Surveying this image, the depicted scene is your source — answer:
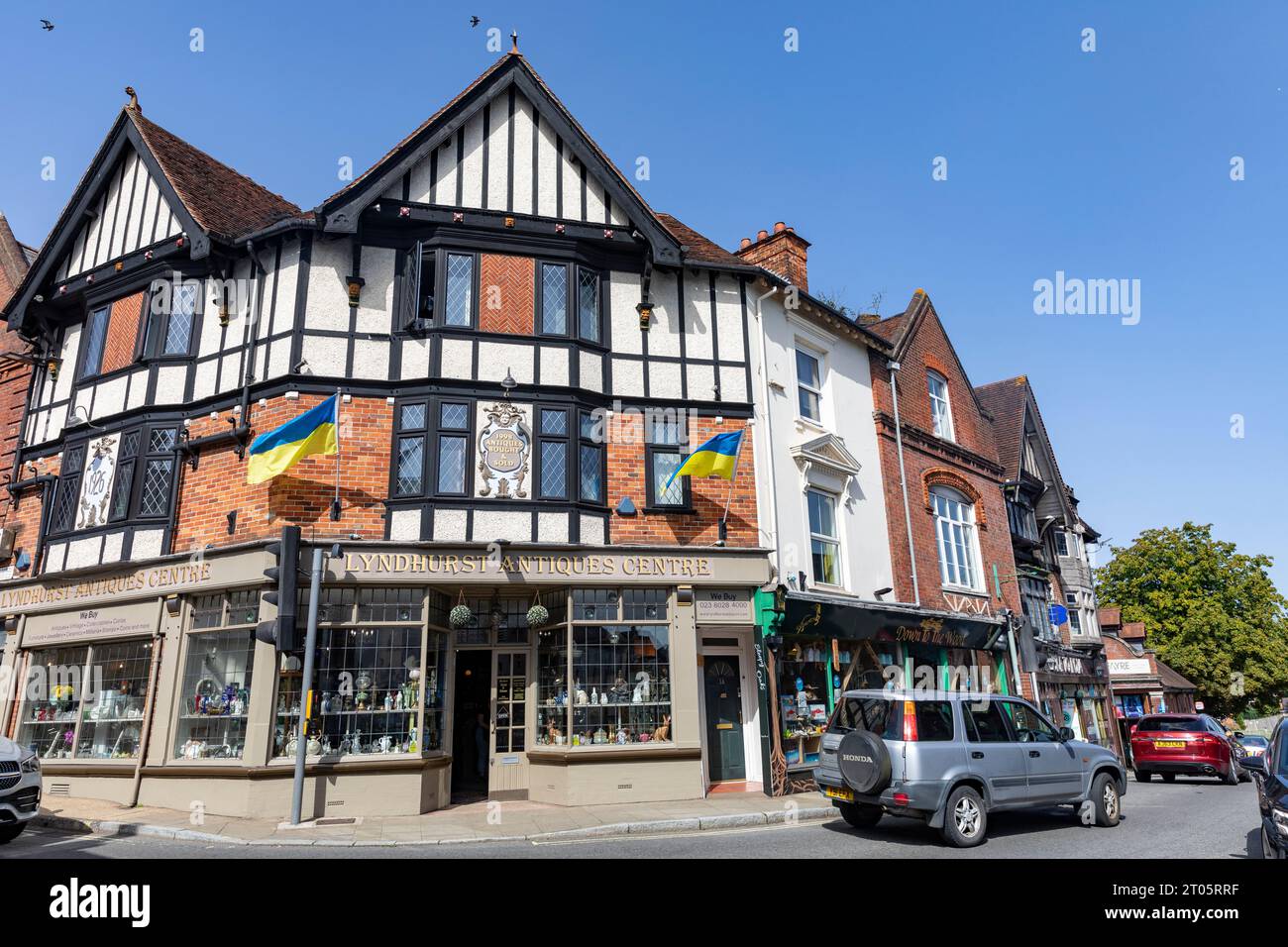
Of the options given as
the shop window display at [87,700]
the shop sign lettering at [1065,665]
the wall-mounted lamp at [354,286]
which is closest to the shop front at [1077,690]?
the shop sign lettering at [1065,665]

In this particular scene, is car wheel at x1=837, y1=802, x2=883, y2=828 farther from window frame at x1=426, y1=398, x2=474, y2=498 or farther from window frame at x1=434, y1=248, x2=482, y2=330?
window frame at x1=434, y1=248, x2=482, y2=330

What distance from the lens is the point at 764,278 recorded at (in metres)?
16.6

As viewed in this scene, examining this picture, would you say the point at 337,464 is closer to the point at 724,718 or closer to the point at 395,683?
the point at 395,683

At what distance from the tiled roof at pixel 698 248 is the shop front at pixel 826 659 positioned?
261 inches

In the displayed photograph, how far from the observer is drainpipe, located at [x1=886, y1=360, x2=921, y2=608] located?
62.6 ft

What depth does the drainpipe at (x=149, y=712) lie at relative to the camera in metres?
12.6

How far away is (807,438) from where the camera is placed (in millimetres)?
17188

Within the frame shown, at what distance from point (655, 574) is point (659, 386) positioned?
12.2ft

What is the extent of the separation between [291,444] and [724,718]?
889cm

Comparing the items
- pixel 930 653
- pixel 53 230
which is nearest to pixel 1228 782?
pixel 930 653

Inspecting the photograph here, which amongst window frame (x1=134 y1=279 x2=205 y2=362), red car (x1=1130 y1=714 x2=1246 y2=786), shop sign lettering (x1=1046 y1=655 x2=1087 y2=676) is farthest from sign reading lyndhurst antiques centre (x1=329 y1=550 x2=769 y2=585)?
shop sign lettering (x1=1046 y1=655 x2=1087 y2=676)

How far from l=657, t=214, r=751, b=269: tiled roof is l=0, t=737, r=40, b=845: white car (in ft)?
41.2

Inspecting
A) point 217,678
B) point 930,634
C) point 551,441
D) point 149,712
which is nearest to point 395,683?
point 217,678
